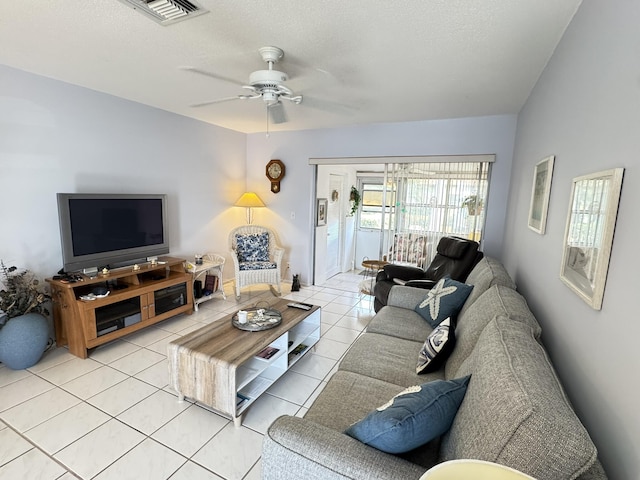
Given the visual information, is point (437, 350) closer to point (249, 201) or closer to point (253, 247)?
point (253, 247)

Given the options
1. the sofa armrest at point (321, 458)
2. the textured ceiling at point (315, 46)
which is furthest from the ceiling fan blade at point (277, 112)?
the sofa armrest at point (321, 458)

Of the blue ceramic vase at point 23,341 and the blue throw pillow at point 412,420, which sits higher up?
the blue throw pillow at point 412,420

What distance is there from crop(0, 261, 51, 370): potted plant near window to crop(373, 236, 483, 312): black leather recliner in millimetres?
3064

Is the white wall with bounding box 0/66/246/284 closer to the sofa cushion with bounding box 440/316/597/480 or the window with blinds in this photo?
the window with blinds

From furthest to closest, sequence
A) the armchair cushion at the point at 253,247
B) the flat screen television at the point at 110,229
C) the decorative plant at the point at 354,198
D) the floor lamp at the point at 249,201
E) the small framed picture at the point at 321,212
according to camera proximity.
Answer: the decorative plant at the point at 354,198
the small framed picture at the point at 321,212
the floor lamp at the point at 249,201
the armchair cushion at the point at 253,247
the flat screen television at the point at 110,229

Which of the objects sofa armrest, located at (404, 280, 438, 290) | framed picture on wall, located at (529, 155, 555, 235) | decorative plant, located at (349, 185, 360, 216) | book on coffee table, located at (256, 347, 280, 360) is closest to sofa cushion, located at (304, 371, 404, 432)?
book on coffee table, located at (256, 347, 280, 360)

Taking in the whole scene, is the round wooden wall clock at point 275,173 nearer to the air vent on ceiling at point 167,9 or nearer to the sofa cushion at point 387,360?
the air vent on ceiling at point 167,9

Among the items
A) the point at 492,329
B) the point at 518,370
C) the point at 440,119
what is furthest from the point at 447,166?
the point at 518,370

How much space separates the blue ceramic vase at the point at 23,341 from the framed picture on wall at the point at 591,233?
137 inches

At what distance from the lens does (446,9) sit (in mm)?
1635

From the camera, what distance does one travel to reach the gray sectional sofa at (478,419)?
79 centimetres

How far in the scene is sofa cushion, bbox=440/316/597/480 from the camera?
770mm

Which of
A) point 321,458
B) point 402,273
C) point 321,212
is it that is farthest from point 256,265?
point 321,458

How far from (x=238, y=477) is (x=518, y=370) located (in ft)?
4.85
